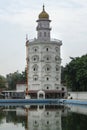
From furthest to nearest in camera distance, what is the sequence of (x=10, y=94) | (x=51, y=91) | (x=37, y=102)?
1. (x=10, y=94)
2. (x=51, y=91)
3. (x=37, y=102)

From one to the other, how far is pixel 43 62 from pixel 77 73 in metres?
13.3

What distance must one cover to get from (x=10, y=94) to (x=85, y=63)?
97.4 ft

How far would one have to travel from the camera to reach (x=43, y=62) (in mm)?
74750

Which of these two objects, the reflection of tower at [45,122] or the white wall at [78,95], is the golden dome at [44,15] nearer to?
the white wall at [78,95]

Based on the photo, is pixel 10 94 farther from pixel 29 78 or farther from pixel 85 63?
pixel 85 63

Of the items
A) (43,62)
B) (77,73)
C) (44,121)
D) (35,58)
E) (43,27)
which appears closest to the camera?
(44,121)

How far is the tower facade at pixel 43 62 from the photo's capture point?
74.8 m

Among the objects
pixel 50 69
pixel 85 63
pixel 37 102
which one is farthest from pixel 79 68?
pixel 50 69

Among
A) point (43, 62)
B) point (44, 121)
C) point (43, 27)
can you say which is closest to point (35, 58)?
point (43, 62)

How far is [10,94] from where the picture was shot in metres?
87.9

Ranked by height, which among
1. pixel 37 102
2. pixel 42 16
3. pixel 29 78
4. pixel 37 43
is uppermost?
pixel 42 16

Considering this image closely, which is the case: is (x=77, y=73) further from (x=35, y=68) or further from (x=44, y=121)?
(x=44, y=121)

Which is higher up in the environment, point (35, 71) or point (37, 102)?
point (35, 71)

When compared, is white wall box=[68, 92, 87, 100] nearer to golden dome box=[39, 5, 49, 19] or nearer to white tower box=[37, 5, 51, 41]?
white tower box=[37, 5, 51, 41]
